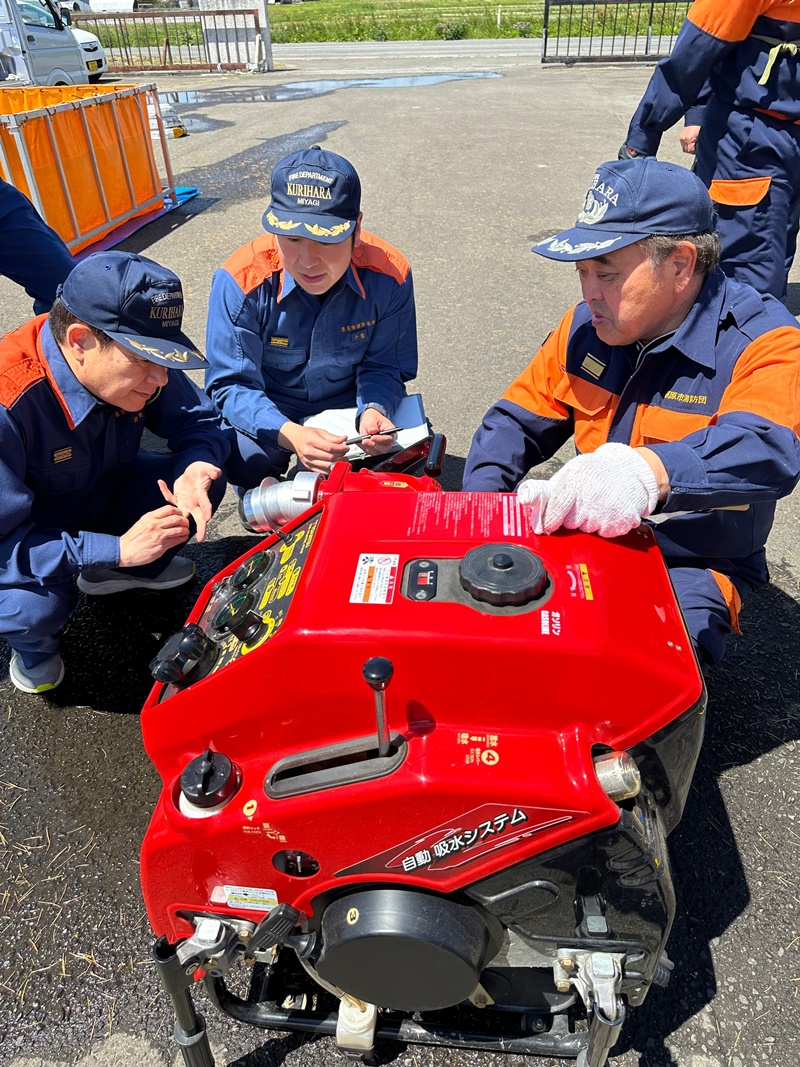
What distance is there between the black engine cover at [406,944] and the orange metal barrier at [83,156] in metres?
6.17

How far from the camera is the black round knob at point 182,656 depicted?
1.44 m

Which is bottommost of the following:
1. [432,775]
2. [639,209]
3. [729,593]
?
[729,593]

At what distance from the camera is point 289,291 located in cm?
279

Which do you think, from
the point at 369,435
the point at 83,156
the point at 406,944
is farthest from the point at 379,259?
the point at 83,156

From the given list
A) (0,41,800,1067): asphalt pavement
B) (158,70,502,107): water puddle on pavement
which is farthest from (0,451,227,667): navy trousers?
(158,70,502,107): water puddle on pavement

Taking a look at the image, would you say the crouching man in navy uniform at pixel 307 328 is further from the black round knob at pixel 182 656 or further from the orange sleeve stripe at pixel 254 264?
the black round knob at pixel 182 656

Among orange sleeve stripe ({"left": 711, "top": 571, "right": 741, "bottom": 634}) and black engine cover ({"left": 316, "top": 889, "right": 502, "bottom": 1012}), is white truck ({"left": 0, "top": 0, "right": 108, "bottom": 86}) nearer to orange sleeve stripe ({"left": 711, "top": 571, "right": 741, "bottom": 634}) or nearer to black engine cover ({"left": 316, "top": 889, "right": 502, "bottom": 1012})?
orange sleeve stripe ({"left": 711, "top": 571, "right": 741, "bottom": 634})

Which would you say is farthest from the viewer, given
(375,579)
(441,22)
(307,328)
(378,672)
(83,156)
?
(441,22)

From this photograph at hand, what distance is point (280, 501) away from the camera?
226 cm

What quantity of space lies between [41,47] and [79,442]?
41.1ft

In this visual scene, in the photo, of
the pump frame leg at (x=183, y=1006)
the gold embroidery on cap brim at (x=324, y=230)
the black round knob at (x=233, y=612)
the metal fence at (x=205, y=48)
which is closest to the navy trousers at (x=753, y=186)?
the gold embroidery on cap brim at (x=324, y=230)

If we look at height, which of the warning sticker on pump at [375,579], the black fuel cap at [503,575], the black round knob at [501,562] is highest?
the black round knob at [501,562]

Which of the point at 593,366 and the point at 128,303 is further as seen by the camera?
the point at 593,366

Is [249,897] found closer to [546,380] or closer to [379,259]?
[546,380]
